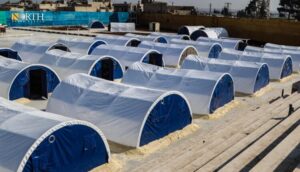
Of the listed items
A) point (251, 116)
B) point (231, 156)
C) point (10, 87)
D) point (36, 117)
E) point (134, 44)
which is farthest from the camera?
point (134, 44)

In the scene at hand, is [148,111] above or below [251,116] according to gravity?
above

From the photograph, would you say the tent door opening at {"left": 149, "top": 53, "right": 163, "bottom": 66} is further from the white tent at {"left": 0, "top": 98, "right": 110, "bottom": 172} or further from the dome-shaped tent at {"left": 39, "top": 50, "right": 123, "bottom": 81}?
Result: the white tent at {"left": 0, "top": 98, "right": 110, "bottom": 172}

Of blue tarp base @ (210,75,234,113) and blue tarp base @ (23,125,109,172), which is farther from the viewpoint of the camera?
blue tarp base @ (210,75,234,113)

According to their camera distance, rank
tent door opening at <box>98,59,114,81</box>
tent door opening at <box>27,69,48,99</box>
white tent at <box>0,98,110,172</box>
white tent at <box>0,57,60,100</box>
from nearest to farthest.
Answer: white tent at <box>0,98,110,172</box> → white tent at <box>0,57,60,100</box> → tent door opening at <box>27,69,48,99</box> → tent door opening at <box>98,59,114,81</box>

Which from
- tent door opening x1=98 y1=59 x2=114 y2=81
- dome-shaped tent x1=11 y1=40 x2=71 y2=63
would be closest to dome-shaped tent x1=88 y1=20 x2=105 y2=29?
dome-shaped tent x1=11 y1=40 x2=71 y2=63

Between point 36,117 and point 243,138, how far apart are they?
310 inches

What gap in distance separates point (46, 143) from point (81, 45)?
82.3 feet

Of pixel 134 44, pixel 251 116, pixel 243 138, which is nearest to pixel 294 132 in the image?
pixel 243 138

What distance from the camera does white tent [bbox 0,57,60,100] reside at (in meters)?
21.0

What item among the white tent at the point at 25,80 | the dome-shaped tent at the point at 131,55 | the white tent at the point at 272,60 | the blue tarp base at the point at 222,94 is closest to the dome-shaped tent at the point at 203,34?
the white tent at the point at 272,60

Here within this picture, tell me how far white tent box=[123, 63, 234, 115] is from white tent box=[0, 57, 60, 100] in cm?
443

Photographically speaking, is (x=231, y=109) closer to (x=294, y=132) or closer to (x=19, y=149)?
(x=294, y=132)

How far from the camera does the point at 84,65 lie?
81.6ft

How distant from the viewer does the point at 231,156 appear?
516 inches
